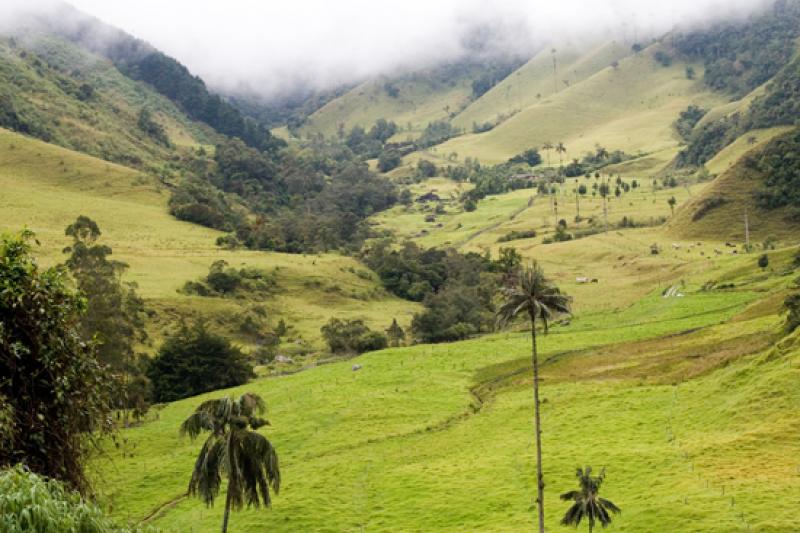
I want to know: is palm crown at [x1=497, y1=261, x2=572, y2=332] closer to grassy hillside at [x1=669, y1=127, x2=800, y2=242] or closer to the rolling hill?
the rolling hill

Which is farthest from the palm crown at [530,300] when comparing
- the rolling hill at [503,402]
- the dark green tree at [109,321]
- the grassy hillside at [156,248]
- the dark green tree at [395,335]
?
the grassy hillside at [156,248]

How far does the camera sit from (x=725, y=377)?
60781 mm

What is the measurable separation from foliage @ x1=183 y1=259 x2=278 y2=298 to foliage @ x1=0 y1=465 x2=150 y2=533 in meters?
→ 109

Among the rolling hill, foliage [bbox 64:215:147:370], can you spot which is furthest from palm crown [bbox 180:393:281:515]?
foliage [bbox 64:215:147:370]

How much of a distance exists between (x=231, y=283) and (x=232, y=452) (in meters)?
88.3

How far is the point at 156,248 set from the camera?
481ft

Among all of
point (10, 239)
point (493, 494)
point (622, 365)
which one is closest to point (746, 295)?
point (622, 365)

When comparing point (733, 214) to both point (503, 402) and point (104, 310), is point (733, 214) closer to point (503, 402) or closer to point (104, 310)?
point (503, 402)

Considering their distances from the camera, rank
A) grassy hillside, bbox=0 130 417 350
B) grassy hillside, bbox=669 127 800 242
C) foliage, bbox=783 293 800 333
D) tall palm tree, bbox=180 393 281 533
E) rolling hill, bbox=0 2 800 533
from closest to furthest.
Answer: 1. tall palm tree, bbox=180 393 281 533
2. rolling hill, bbox=0 2 800 533
3. foliage, bbox=783 293 800 333
4. grassy hillside, bbox=0 130 417 350
5. grassy hillside, bbox=669 127 800 242

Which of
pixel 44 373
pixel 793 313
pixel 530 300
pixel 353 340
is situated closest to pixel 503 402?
pixel 793 313

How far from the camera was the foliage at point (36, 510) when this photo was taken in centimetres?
1316

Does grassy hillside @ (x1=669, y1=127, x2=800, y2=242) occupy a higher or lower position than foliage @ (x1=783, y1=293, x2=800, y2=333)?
higher

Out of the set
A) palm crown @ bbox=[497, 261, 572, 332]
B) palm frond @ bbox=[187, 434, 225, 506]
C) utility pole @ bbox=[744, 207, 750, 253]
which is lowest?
palm frond @ bbox=[187, 434, 225, 506]

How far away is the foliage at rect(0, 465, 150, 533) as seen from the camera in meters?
13.2
